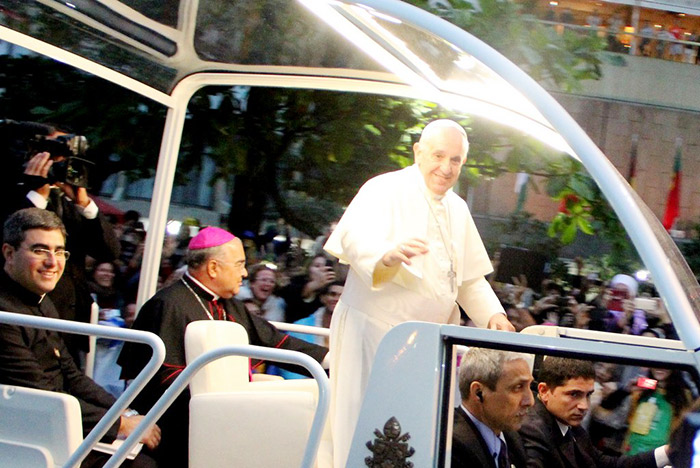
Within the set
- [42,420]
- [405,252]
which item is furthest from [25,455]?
[405,252]

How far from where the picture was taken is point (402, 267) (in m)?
3.93

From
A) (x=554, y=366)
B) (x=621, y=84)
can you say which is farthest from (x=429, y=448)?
(x=621, y=84)

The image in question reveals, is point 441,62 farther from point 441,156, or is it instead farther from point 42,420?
point 42,420

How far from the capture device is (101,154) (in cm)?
831

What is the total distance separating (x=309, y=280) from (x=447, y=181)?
3019 mm

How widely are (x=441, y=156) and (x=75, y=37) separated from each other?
199 cm

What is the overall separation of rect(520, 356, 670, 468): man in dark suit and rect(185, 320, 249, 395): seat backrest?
5.30 feet

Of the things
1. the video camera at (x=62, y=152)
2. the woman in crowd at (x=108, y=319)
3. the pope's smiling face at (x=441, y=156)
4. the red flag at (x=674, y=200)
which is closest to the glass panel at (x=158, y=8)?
the video camera at (x=62, y=152)

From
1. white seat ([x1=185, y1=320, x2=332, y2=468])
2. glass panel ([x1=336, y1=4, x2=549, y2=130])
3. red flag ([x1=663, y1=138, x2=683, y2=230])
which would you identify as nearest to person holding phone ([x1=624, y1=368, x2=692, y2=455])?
glass panel ([x1=336, y1=4, x2=549, y2=130])

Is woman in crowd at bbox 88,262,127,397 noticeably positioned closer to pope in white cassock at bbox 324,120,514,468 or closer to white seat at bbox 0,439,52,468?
white seat at bbox 0,439,52,468

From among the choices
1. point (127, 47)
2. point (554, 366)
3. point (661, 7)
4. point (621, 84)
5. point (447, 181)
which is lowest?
point (554, 366)

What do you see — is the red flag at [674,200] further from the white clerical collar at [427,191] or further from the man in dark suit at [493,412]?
the man in dark suit at [493,412]

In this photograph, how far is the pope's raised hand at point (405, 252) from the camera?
343 cm

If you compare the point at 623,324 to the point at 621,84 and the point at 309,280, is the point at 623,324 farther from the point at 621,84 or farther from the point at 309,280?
the point at 621,84
